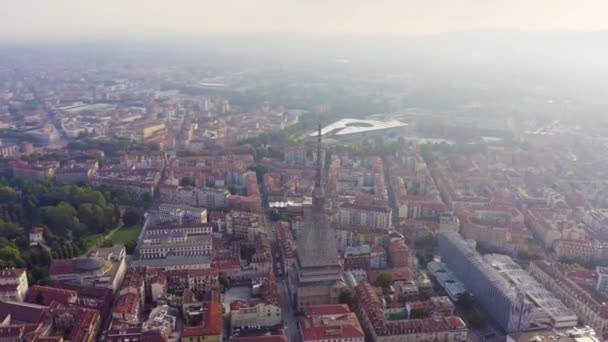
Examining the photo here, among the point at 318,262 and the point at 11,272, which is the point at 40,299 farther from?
the point at 318,262

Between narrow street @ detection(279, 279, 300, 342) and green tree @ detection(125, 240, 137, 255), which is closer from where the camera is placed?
narrow street @ detection(279, 279, 300, 342)

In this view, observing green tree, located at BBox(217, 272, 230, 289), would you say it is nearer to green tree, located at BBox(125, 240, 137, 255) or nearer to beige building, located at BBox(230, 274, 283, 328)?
beige building, located at BBox(230, 274, 283, 328)

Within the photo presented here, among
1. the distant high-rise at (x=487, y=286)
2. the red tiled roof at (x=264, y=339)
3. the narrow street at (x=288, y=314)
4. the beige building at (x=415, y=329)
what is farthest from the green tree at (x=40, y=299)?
the distant high-rise at (x=487, y=286)

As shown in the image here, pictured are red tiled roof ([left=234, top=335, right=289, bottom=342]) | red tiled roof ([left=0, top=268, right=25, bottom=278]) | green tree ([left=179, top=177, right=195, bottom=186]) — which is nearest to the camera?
red tiled roof ([left=234, top=335, right=289, bottom=342])

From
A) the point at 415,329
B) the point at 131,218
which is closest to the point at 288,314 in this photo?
the point at 415,329

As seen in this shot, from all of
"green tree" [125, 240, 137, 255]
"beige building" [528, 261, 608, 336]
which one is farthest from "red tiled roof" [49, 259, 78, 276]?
"beige building" [528, 261, 608, 336]

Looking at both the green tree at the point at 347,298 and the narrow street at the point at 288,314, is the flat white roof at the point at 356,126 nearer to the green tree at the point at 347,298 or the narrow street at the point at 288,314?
the narrow street at the point at 288,314

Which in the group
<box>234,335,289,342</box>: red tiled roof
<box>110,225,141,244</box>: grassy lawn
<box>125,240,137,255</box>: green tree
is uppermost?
<box>234,335,289,342</box>: red tiled roof
